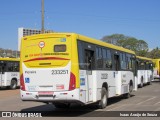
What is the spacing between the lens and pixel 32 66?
1423 centimetres

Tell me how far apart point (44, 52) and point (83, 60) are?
1532 millimetres

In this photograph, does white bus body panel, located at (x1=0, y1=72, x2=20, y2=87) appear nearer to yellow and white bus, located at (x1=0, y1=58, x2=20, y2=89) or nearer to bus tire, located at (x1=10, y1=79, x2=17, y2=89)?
yellow and white bus, located at (x1=0, y1=58, x2=20, y2=89)

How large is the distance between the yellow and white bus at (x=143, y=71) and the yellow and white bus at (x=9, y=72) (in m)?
11.5

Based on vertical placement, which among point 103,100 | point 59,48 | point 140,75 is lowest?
point 103,100

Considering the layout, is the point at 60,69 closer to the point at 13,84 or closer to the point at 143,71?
the point at 13,84

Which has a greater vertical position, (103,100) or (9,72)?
(9,72)

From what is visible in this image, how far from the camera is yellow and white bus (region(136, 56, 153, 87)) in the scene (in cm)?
3403

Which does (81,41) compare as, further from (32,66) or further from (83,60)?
(32,66)

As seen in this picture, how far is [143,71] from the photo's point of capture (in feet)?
118

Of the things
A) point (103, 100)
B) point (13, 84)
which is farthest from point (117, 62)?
point (13, 84)

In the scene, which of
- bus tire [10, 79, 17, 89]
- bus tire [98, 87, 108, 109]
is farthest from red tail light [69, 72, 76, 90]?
bus tire [10, 79, 17, 89]

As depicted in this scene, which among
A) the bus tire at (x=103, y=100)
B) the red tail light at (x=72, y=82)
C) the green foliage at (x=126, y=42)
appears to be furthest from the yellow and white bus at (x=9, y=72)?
the green foliage at (x=126, y=42)

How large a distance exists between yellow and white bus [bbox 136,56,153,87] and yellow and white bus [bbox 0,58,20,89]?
453 inches

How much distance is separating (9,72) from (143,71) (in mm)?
12907
